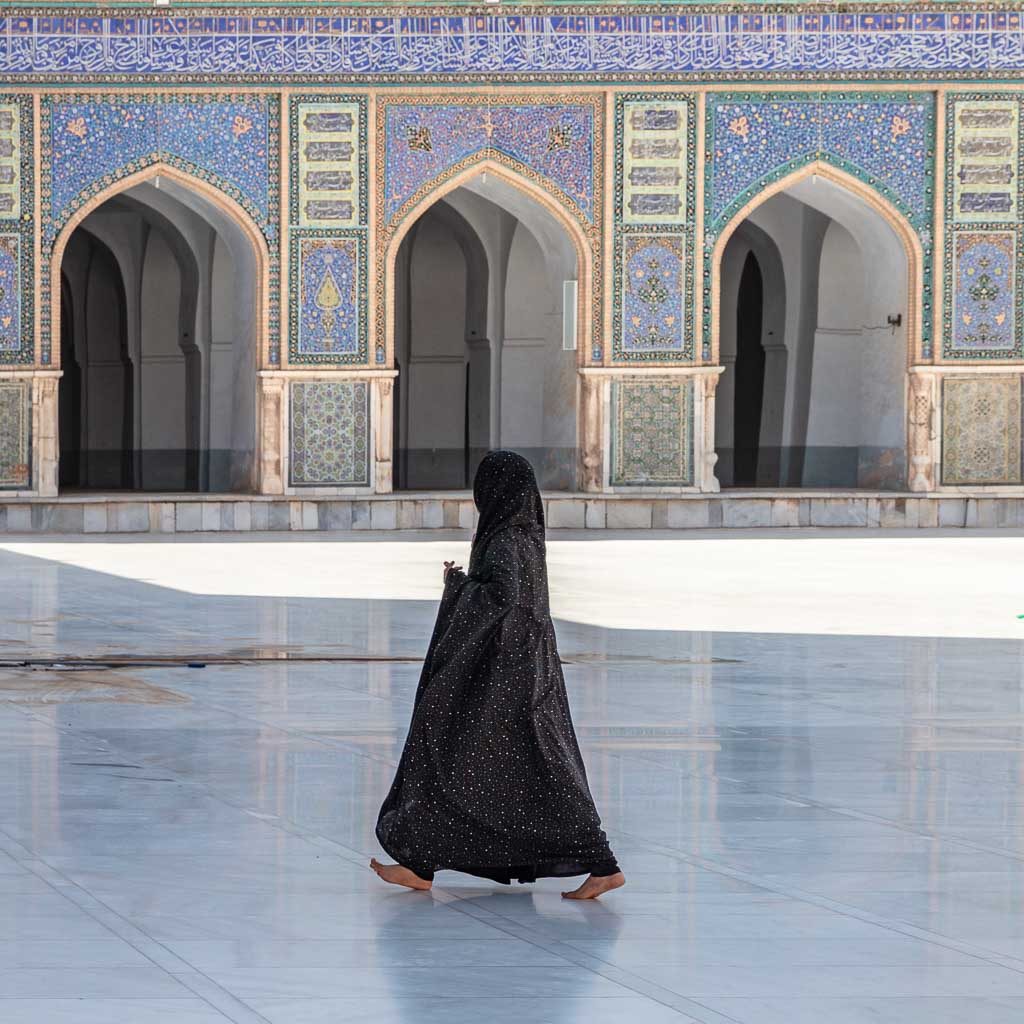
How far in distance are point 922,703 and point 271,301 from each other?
9.31 meters

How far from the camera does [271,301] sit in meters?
14.3

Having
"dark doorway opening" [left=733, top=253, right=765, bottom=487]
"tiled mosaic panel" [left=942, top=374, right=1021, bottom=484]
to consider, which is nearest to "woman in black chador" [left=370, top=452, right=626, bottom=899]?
"tiled mosaic panel" [left=942, top=374, right=1021, bottom=484]

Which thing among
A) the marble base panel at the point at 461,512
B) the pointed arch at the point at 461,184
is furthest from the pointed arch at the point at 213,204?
the marble base panel at the point at 461,512

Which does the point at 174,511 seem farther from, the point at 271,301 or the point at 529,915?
the point at 529,915

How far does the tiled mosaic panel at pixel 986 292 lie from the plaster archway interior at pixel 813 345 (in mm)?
369

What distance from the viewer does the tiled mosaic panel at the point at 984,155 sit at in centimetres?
1460

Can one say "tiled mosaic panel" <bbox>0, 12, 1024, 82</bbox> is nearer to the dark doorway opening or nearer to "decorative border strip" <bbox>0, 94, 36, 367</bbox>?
"decorative border strip" <bbox>0, 94, 36, 367</bbox>

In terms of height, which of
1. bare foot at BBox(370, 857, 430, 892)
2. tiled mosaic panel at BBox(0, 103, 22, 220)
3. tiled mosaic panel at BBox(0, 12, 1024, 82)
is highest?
tiled mosaic panel at BBox(0, 12, 1024, 82)

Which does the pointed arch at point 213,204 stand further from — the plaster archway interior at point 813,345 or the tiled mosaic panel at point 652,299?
the plaster archway interior at point 813,345

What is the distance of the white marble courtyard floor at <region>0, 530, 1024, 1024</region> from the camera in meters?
2.72

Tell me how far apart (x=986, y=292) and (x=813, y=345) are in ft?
6.74

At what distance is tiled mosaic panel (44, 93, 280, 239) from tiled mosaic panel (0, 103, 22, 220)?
191mm

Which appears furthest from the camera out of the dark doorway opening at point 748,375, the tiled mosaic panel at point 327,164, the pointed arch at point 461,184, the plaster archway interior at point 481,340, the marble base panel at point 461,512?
the dark doorway opening at point 748,375

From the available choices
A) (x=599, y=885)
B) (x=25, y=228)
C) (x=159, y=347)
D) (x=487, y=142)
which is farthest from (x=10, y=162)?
(x=599, y=885)
